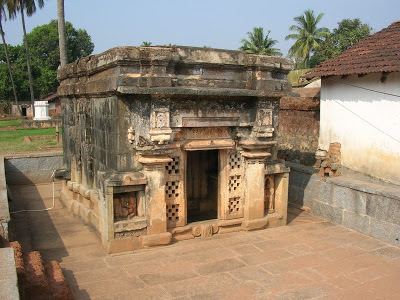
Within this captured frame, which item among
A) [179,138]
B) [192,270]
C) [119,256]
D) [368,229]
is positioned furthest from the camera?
[368,229]

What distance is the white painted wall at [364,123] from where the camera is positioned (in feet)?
29.5

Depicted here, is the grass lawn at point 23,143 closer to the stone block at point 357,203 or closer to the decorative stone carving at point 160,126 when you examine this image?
the decorative stone carving at point 160,126

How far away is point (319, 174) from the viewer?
9.56 metres

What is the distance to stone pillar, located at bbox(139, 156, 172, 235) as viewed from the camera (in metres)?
7.16

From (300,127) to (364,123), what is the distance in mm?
3112

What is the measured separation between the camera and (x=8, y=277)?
3.92 meters

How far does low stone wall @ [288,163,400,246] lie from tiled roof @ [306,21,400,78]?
8.10 ft

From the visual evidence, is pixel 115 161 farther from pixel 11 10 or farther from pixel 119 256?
pixel 11 10

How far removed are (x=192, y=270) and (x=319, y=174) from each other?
443 cm

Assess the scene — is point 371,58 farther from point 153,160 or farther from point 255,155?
point 153,160

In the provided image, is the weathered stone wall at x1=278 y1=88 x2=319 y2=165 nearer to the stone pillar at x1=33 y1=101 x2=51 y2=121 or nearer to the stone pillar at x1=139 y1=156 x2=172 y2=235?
the stone pillar at x1=139 y1=156 x2=172 y2=235

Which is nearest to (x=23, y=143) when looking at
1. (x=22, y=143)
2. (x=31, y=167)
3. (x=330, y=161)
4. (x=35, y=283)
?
(x=22, y=143)

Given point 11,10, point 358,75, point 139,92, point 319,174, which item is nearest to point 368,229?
point 319,174

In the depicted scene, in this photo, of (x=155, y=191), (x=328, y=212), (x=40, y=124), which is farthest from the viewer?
(x=40, y=124)
